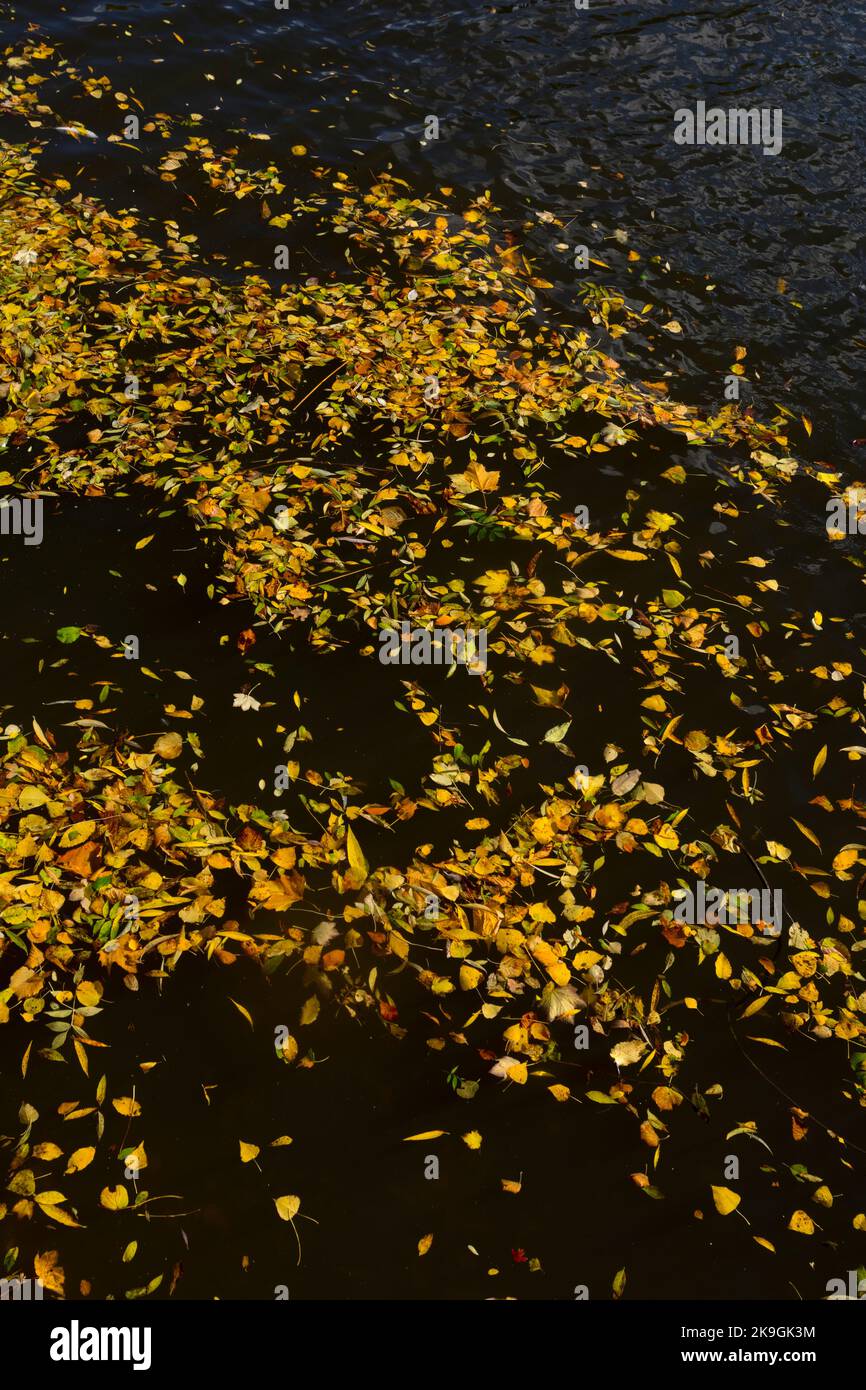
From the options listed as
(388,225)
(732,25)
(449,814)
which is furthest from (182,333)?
(732,25)

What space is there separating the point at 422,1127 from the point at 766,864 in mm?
2844

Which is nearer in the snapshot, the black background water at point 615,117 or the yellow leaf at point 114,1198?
the yellow leaf at point 114,1198

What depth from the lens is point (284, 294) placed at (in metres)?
10.2

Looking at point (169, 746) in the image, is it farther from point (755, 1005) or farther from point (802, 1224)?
point (802, 1224)

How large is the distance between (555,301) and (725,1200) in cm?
895

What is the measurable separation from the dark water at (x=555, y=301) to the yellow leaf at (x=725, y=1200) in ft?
0.27

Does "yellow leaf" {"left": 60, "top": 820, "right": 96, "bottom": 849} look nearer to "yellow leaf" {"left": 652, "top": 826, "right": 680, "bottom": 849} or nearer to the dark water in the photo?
the dark water

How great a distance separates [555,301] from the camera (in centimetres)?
1059

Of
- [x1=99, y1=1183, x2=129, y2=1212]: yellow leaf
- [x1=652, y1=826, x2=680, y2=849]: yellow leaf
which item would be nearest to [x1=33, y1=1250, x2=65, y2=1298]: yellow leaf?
[x1=99, y1=1183, x2=129, y2=1212]: yellow leaf

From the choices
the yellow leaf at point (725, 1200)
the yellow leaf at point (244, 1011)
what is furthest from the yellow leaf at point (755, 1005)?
the yellow leaf at point (244, 1011)

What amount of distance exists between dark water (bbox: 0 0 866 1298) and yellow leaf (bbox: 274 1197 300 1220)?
0.05m

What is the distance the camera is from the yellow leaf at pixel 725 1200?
5.03 meters

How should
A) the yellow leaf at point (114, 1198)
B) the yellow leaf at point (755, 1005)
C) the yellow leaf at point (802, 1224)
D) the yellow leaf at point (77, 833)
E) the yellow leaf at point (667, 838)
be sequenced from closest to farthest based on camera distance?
the yellow leaf at point (114, 1198), the yellow leaf at point (802, 1224), the yellow leaf at point (755, 1005), the yellow leaf at point (77, 833), the yellow leaf at point (667, 838)

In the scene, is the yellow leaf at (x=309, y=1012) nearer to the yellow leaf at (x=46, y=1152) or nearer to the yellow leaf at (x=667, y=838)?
the yellow leaf at (x=46, y=1152)
